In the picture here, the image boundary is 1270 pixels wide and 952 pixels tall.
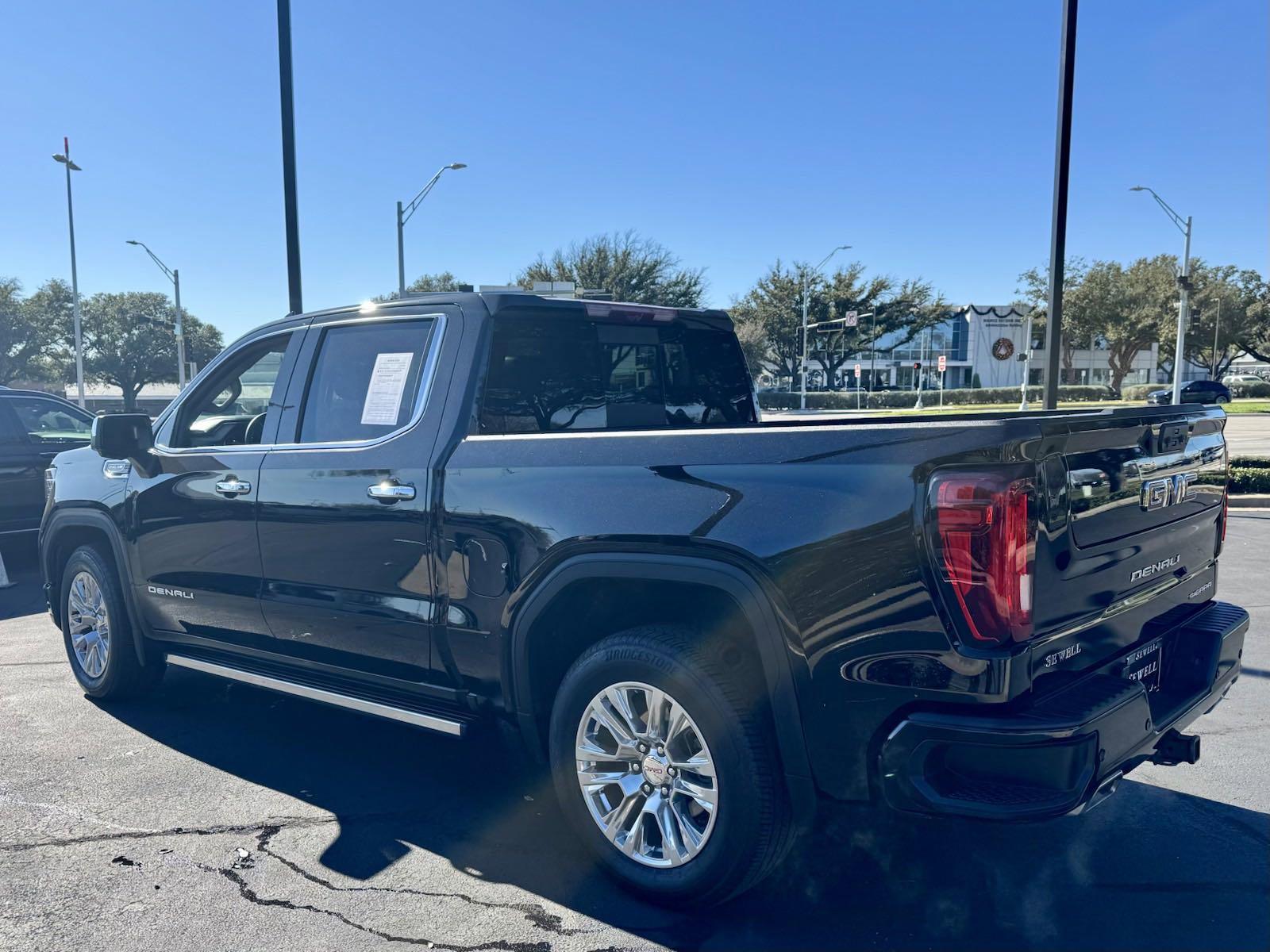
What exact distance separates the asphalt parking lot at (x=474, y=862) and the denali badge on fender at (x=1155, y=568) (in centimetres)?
104

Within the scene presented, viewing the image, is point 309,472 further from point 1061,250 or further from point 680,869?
point 1061,250

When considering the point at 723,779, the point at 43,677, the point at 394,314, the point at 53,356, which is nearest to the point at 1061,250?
the point at 394,314

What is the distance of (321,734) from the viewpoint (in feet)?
15.8

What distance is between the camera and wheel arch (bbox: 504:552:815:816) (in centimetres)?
270

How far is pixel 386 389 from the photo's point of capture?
12.7 feet

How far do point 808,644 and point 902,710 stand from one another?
294mm

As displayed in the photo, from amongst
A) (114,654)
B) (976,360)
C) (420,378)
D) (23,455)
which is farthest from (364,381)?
(976,360)

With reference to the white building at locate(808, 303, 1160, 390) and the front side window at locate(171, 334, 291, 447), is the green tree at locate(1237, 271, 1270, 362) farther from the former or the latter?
the front side window at locate(171, 334, 291, 447)

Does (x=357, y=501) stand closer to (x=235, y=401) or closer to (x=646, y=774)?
(x=235, y=401)

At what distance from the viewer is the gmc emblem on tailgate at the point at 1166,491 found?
299 cm

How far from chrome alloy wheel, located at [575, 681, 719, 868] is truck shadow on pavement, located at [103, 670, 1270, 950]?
24 centimetres

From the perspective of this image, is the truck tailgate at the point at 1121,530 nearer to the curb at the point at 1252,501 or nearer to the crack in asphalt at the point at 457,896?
the crack in asphalt at the point at 457,896

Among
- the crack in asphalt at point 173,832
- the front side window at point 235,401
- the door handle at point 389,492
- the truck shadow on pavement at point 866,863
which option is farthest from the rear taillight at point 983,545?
the front side window at point 235,401

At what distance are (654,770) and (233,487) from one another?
7.72 ft
